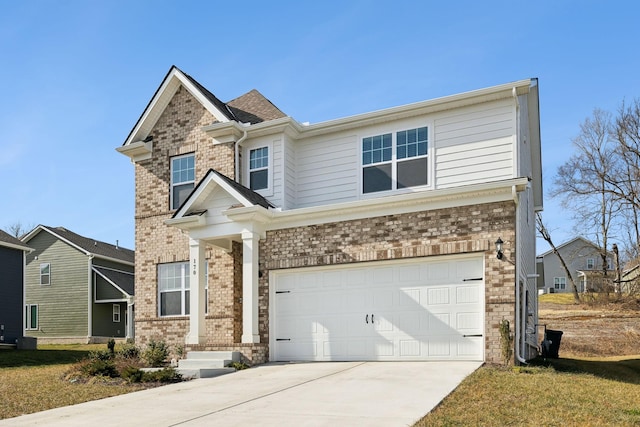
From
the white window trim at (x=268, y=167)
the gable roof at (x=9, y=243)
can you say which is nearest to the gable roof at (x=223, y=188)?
the white window trim at (x=268, y=167)

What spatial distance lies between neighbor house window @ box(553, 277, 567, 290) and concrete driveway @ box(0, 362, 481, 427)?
4830 centimetres

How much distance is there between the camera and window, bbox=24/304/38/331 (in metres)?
33.0

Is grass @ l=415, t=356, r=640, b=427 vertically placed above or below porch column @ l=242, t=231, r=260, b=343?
below

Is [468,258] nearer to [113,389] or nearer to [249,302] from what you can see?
[249,302]

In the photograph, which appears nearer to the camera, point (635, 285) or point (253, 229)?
point (253, 229)

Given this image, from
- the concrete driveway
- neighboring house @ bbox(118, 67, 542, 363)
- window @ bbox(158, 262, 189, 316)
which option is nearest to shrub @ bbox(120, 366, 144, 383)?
the concrete driveway

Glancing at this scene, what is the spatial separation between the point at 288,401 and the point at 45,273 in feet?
96.3

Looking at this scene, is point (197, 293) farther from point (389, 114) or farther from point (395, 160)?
point (389, 114)

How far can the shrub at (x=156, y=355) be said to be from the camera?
14383mm

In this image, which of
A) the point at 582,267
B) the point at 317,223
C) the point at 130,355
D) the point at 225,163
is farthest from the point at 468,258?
the point at 582,267

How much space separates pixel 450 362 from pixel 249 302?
16.5 ft

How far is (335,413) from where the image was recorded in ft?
25.7

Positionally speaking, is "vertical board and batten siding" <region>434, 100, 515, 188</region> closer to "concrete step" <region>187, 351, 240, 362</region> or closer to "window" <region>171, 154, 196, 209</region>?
"concrete step" <region>187, 351, 240, 362</region>

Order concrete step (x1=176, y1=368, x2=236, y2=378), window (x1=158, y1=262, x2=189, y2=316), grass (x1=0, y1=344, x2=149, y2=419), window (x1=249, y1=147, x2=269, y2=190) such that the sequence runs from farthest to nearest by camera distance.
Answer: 1. window (x1=158, y1=262, x2=189, y2=316)
2. window (x1=249, y1=147, x2=269, y2=190)
3. concrete step (x1=176, y1=368, x2=236, y2=378)
4. grass (x1=0, y1=344, x2=149, y2=419)
